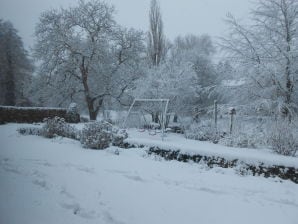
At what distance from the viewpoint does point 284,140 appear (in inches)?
273

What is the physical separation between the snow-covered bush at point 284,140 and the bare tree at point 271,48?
354 centimetres

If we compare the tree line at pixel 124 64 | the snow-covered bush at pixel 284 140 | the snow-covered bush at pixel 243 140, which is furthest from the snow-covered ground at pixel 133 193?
the tree line at pixel 124 64

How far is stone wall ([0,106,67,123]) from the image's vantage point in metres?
15.8

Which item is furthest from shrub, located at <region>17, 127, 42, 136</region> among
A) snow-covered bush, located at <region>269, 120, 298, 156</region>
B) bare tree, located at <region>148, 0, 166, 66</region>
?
bare tree, located at <region>148, 0, 166, 66</region>

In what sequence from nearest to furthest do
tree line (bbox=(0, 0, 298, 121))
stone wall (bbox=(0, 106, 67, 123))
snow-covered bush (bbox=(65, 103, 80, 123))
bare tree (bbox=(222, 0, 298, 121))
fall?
1. bare tree (bbox=(222, 0, 298, 121))
2. tree line (bbox=(0, 0, 298, 121))
3. stone wall (bbox=(0, 106, 67, 123))
4. snow-covered bush (bbox=(65, 103, 80, 123))

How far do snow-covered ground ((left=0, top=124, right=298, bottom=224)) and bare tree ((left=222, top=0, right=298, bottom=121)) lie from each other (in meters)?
6.42

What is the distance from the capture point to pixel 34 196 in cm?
425

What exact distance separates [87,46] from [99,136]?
1451 cm

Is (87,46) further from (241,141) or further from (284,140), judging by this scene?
(284,140)

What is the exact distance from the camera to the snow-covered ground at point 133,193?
3781 mm

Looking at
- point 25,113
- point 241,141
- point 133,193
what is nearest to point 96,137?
point 133,193

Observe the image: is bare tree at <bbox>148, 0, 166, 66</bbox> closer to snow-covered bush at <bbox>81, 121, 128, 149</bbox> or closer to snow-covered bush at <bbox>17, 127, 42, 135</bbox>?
snow-covered bush at <bbox>17, 127, 42, 135</bbox>

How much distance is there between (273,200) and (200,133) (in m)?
7.62

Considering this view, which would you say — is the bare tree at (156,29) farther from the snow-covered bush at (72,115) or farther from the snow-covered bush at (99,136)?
the snow-covered bush at (99,136)
